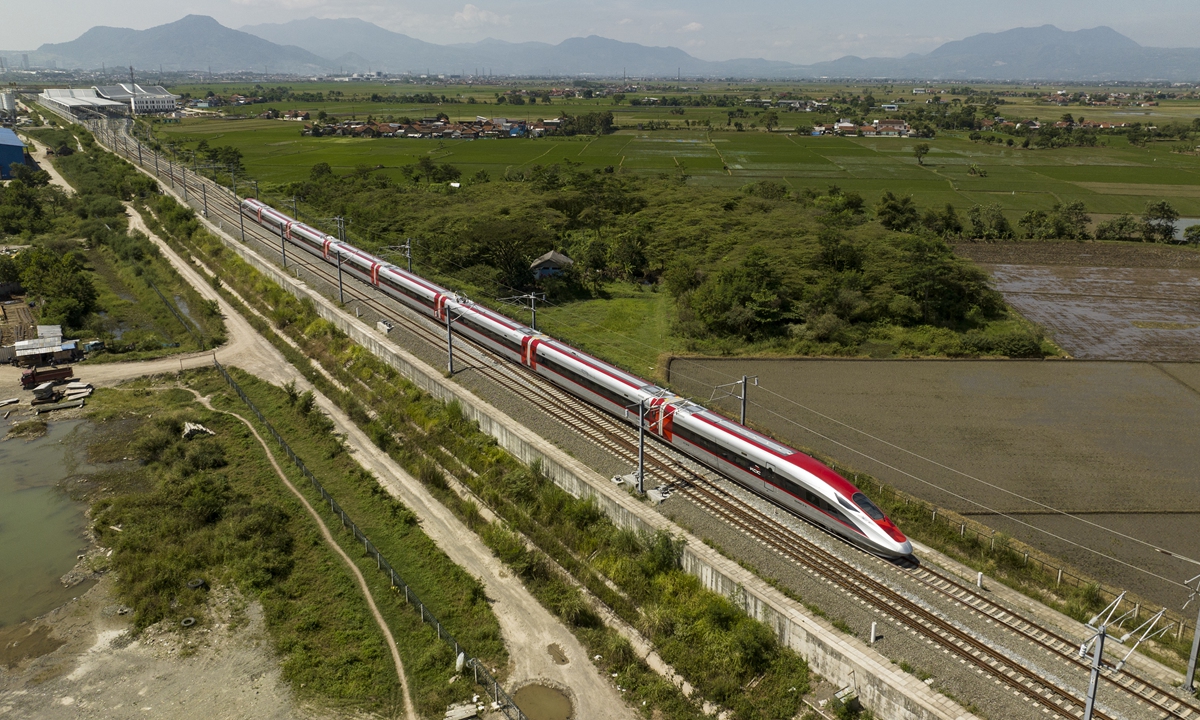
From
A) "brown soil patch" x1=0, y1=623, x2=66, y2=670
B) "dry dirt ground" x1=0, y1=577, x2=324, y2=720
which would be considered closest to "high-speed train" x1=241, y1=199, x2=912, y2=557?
"dry dirt ground" x1=0, y1=577, x2=324, y2=720

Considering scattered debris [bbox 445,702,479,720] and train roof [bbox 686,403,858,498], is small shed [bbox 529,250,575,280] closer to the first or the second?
train roof [bbox 686,403,858,498]

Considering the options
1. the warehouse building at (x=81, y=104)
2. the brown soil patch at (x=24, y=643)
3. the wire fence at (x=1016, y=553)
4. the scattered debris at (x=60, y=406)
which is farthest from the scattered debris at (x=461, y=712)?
the warehouse building at (x=81, y=104)

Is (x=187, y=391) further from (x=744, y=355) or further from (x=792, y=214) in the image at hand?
(x=792, y=214)

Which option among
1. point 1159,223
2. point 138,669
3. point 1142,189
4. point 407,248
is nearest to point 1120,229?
point 1159,223

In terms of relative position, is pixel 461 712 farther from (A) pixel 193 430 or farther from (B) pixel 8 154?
(B) pixel 8 154

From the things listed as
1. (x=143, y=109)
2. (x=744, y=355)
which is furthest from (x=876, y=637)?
(x=143, y=109)

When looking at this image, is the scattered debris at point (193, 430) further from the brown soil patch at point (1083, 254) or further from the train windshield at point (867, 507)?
the brown soil patch at point (1083, 254)
